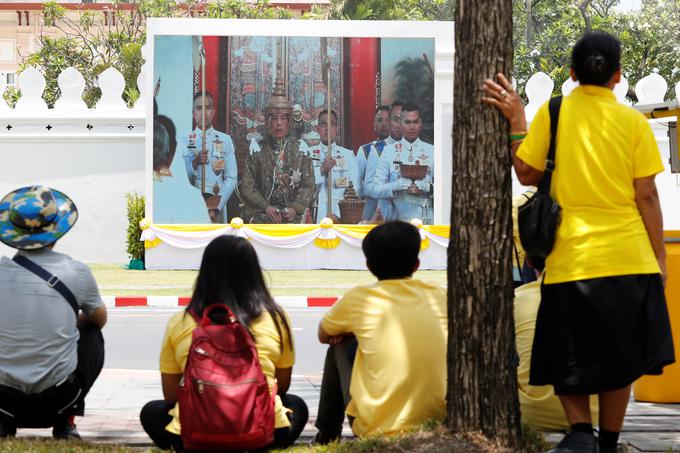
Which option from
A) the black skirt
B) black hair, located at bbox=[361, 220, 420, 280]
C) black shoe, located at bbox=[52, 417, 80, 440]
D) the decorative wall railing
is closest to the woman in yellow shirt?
the black skirt

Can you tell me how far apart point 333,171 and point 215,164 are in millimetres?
2300

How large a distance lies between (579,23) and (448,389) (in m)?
42.8

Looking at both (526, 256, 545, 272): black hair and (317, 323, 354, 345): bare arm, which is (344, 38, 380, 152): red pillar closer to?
(526, 256, 545, 272): black hair

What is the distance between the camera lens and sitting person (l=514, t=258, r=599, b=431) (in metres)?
5.12

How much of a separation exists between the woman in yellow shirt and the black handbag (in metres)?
0.02

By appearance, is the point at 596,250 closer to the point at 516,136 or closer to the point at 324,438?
the point at 516,136

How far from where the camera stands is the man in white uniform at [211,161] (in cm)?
2145

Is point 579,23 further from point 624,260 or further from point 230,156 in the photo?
point 624,260

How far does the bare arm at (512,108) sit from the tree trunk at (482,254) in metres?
0.04

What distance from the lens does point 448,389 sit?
4277 millimetres

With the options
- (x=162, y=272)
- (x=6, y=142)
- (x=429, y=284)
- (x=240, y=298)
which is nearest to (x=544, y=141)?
(x=429, y=284)

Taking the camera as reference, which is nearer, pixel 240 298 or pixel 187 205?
pixel 240 298

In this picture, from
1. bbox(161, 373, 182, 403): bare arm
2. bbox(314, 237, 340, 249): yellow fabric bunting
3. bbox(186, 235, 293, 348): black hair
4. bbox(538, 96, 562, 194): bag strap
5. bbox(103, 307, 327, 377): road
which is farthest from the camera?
bbox(314, 237, 340, 249): yellow fabric bunting

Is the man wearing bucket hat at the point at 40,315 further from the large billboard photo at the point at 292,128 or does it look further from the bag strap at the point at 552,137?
the large billboard photo at the point at 292,128
